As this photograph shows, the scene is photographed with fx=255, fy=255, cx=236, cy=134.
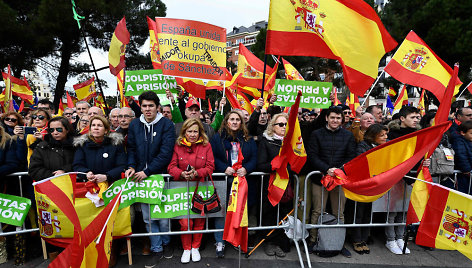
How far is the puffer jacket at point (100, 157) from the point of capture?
327 centimetres

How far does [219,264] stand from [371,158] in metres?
2.37

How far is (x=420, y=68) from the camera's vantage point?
4875 millimetres

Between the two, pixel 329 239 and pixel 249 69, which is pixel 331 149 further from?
pixel 249 69

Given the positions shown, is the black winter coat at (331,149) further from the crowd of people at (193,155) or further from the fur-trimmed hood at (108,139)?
the fur-trimmed hood at (108,139)

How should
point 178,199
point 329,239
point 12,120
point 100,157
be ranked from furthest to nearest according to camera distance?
1. point 12,120
2. point 329,239
3. point 178,199
4. point 100,157

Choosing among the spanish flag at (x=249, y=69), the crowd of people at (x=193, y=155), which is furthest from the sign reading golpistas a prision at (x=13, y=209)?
the spanish flag at (x=249, y=69)

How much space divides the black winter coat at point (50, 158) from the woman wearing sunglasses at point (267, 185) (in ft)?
Result: 8.43

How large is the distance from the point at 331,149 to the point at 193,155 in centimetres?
197

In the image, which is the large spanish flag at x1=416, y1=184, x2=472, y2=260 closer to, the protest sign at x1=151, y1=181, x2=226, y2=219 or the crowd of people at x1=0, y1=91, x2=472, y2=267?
the crowd of people at x1=0, y1=91, x2=472, y2=267

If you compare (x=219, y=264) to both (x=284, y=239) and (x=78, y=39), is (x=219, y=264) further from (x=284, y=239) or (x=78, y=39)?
(x=78, y=39)

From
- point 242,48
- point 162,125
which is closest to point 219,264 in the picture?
point 162,125

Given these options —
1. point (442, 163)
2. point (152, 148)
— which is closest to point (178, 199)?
point (152, 148)

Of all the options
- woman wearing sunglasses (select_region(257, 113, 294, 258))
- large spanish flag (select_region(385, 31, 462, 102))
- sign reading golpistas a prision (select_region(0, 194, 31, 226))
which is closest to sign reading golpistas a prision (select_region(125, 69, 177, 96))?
woman wearing sunglasses (select_region(257, 113, 294, 258))

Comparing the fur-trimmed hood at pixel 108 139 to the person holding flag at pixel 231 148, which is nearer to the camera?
the fur-trimmed hood at pixel 108 139
